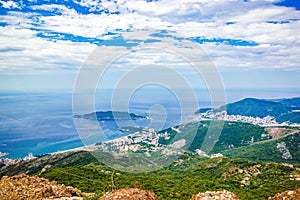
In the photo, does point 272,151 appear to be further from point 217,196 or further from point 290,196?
point 217,196

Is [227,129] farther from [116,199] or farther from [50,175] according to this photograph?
[116,199]

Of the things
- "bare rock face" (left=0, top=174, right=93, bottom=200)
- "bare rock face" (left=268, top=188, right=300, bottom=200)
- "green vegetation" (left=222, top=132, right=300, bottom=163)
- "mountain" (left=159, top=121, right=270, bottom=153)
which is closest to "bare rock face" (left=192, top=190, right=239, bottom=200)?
"bare rock face" (left=268, top=188, right=300, bottom=200)

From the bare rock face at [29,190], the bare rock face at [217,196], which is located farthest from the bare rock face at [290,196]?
the bare rock face at [29,190]

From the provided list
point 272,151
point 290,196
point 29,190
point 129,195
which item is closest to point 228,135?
point 272,151

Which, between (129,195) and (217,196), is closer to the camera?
(129,195)

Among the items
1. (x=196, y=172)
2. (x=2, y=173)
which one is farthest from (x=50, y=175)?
(x=2, y=173)

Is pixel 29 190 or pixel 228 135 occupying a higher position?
pixel 29 190

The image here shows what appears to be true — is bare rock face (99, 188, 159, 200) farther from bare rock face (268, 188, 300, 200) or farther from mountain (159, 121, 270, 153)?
mountain (159, 121, 270, 153)
